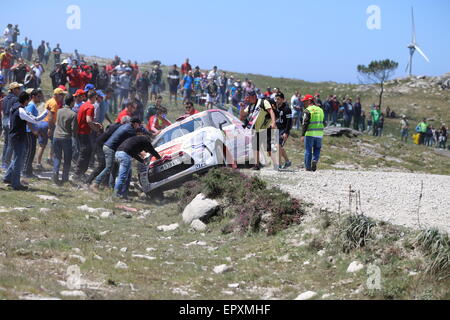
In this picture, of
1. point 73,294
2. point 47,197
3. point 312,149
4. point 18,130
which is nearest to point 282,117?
point 312,149

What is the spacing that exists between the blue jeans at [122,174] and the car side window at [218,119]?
2.34m

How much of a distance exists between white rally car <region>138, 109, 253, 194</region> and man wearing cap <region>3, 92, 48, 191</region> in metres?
2.64

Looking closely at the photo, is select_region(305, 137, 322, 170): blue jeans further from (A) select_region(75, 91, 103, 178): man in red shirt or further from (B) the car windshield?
(A) select_region(75, 91, 103, 178): man in red shirt

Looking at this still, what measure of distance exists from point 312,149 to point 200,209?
4493mm

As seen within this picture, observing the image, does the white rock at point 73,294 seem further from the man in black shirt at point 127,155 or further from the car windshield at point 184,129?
the car windshield at point 184,129

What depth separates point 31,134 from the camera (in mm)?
15875

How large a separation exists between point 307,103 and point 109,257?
7.61 m

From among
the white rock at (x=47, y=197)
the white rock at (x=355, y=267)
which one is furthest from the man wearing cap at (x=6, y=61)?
the white rock at (x=355, y=267)

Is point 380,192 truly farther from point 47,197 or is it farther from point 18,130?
point 18,130

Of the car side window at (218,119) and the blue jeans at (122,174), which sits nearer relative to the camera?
the blue jeans at (122,174)

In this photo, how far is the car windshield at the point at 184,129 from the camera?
15764mm

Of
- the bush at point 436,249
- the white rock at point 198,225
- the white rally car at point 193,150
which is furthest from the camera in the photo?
the white rally car at point 193,150
